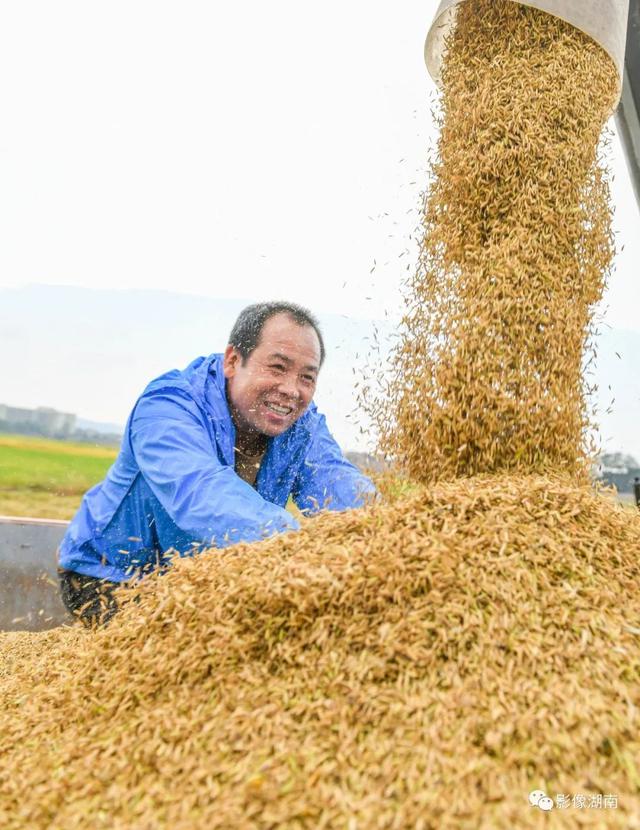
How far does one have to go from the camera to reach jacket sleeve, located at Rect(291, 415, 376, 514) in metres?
2.66

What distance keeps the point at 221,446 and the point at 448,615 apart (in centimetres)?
126

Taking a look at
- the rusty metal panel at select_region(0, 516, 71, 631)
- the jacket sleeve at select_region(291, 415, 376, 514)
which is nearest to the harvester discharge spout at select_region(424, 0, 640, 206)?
the jacket sleeve at select_region(291, 415, 376, 514)

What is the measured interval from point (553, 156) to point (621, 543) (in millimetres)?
1156

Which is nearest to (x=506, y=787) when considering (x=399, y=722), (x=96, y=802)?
(x=399, y=722)

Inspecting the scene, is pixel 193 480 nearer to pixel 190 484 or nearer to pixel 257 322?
pixel 190 484

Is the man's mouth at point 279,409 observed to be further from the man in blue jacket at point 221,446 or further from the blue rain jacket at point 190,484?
the blue rain jacket at point 190,484

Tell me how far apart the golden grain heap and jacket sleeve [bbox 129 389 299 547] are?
220 millimetres

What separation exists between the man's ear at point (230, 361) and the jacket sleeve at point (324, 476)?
0.42 meters

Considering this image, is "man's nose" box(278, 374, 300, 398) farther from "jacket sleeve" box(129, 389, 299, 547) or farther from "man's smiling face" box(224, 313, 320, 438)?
"jacket sleeve" box(129, 389, 299, 547)

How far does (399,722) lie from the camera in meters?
1.25

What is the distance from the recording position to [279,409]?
8.60 feet

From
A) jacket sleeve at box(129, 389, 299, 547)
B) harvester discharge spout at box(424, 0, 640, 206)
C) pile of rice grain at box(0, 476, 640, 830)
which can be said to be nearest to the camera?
pile of rice grain at box(0, 476, 640, 830)

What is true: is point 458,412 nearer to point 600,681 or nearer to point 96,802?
point 600,681

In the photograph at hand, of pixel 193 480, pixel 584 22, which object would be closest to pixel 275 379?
pixel 193 480
